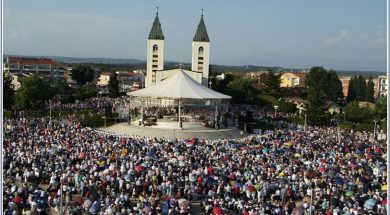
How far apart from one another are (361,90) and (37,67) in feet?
147

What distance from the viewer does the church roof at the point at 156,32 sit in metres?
48.8

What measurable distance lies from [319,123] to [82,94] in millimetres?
23507

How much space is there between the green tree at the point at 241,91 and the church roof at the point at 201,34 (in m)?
5.57

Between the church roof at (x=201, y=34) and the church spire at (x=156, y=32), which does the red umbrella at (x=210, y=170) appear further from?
the church spire at (x=156, y=32)

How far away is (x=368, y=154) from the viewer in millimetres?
19469

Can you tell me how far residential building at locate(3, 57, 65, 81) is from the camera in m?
69.7

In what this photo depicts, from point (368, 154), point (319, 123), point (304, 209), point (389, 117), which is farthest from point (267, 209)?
point (319, 123)

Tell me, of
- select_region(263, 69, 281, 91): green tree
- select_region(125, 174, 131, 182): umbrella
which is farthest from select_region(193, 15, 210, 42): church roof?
select_region(125, 174, 131, 182): umbrella

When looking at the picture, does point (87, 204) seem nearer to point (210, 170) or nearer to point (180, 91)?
point (210, 170)

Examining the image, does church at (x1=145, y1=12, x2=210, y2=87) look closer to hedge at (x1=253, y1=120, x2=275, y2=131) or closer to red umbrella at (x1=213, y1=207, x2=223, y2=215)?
hedge at (x1=253, y1=120, x2=275, y2=131)

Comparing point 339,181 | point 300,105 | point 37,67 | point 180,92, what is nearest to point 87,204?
point 339,181

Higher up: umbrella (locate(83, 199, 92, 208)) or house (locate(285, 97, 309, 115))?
house (locate(285, 97, 309, 115))

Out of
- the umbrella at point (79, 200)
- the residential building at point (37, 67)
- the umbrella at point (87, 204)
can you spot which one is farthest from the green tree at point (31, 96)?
the residential building at point (37, 67)

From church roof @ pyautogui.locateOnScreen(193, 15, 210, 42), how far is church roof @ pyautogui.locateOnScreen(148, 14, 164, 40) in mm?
3402
